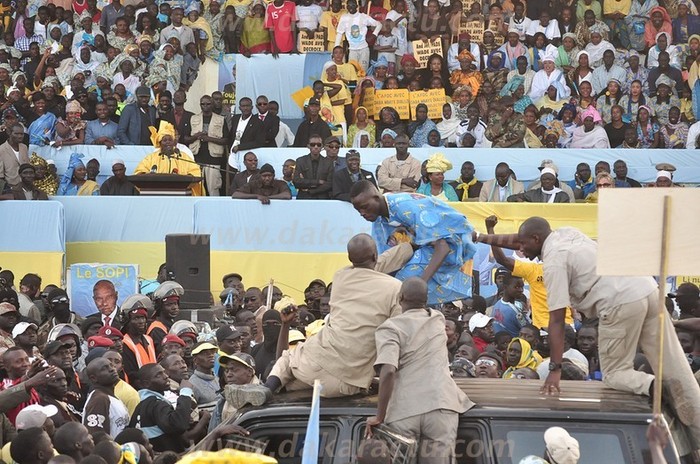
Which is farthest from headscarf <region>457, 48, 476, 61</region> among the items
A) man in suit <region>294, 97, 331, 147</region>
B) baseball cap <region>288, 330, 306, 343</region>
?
baseball cap <region>288, 330, 306, 343</region>

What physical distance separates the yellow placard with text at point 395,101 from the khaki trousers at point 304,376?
13.5 meters

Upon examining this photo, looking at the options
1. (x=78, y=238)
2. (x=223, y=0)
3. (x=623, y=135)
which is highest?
(x=223, y=0)

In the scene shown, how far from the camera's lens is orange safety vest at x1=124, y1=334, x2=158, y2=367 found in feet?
38.7

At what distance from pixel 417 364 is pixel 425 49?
15.8 metres

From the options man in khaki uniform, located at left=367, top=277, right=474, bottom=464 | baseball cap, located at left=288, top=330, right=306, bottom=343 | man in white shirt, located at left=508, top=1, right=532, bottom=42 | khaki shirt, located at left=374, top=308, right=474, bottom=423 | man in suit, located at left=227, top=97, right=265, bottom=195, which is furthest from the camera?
man in white shirt, located at left=508, top=1, right=532, bottom=42

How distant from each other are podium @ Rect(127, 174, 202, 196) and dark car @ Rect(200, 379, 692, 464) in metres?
11.4

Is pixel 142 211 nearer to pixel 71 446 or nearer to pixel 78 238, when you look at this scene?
pixel 78 238

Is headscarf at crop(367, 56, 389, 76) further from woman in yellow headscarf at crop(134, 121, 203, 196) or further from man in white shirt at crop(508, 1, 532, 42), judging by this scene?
woman in yellow headscarf at crop(134, 121, 203, 196)

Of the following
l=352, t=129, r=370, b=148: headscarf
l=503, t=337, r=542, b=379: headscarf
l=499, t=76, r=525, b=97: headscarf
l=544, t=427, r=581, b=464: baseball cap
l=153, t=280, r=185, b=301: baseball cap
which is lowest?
l=503, t=337, r=542, b=379: headscarf

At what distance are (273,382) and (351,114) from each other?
1404 cm

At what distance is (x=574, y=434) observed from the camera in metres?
6.95

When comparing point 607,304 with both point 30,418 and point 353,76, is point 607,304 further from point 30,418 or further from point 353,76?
point 353,76

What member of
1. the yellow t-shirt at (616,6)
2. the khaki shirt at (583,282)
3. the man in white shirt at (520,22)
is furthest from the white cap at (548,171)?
the khaki shirt at (583,282)

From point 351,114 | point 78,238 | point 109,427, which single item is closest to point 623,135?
point 351,114
